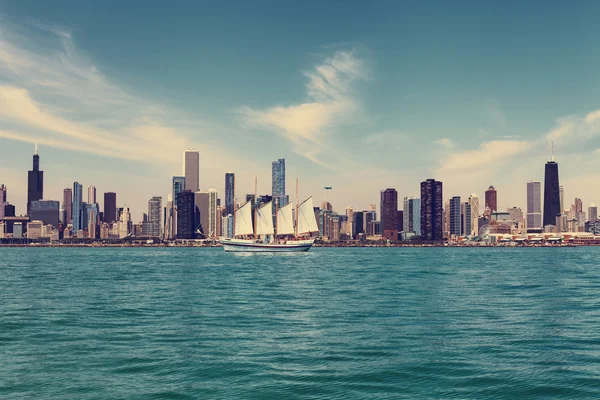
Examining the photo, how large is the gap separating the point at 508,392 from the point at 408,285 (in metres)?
48.6

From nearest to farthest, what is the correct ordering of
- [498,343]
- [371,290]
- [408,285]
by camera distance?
[498,343] < [371,290] < [408,285]

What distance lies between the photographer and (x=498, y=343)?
33000 mm

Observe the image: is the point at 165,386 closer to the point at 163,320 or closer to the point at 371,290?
the point at 163,320

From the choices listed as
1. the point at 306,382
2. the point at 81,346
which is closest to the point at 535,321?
the point at 306,382

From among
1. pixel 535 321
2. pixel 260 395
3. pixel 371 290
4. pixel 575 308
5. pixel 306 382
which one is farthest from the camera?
pixel 371 290

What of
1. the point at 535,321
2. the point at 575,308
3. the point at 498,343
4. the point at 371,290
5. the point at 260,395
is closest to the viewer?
the point at 260,395

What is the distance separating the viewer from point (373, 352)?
101 ft

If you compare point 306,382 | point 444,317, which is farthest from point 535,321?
point 306,382

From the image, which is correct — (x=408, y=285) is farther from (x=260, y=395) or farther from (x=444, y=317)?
(x=260, y=395)

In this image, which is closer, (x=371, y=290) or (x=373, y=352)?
(x=373, y=352)

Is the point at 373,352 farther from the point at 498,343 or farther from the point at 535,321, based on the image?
the point at 535,321

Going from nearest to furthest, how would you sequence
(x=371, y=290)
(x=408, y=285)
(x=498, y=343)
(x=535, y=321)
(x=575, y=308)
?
(x=498, y=343) → (x=535, y=321) → (x=575, y=308) → (x=371, y=290) → (x=408, y=285)

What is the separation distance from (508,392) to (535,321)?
787 inches

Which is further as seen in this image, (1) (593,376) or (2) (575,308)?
(2) (575,308)
